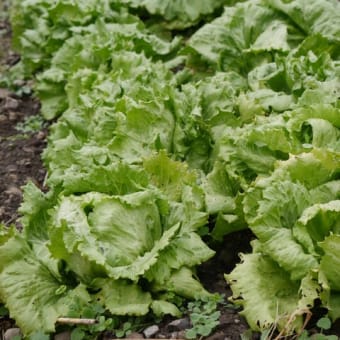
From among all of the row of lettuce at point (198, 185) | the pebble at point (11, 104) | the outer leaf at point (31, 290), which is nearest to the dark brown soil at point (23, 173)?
the pebble at point (11, 104)

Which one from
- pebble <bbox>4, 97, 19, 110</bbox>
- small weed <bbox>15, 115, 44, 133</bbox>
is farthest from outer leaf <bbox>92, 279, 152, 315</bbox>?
pebble <bbox>4, 97, 19, 110</bbox>

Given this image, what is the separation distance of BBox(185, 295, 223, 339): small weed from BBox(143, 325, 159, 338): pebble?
0.48 feet

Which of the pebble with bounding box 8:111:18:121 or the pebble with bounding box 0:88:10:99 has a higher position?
the pebble with bounding box 8:111:18:121

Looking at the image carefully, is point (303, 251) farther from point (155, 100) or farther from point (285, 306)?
point (155, 100)

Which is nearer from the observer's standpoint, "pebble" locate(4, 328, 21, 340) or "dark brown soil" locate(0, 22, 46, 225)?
"pebble" locate(4, 328, 21, 340)

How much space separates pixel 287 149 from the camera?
3295 millimetres

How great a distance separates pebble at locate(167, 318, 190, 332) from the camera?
3066 millimetres

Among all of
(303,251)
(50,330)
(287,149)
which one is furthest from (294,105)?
(50,330)

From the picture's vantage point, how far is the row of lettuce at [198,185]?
9.82 feet

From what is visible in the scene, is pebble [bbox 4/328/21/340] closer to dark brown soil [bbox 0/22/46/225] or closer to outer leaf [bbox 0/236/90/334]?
outer leaf [bbox 0/236/90/334]

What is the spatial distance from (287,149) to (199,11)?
280 cm

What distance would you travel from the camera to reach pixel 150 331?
3.06 metres

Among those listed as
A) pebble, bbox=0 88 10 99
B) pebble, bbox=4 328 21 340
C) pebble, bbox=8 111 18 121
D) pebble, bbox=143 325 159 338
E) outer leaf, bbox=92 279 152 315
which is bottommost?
pebble, bbox=0 88 10 99

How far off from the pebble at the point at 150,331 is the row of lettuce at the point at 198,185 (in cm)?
8
